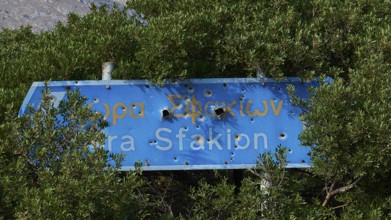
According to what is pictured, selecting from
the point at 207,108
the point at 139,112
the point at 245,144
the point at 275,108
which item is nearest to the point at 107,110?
the point at 139,112

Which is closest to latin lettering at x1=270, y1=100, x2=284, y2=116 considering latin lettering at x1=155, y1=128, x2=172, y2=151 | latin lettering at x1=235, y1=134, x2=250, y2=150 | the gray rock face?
latin lettering at x1=235, y1=134, x2=250, y2=150

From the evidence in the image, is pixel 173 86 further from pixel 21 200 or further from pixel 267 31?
pixel 21 200

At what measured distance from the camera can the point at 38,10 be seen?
45.4 m

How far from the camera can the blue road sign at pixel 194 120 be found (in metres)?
6.41

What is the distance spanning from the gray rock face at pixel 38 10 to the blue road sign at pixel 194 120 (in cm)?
3626

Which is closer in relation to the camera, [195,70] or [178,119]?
[178,119]

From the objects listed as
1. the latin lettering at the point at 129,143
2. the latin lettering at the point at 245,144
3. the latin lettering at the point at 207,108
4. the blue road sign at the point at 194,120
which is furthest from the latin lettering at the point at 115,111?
the latin lettering at the point at 245,144

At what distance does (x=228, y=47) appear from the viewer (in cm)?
722

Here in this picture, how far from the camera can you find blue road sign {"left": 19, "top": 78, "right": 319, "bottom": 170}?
6.41 meters

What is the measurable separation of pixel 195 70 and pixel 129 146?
130 centimetres

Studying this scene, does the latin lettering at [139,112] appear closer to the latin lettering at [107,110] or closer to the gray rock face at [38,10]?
the latin lettering at [107,110]

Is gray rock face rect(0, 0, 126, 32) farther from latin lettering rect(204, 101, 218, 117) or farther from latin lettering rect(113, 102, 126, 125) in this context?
latin lettering rect(204, 101, 218, 117)

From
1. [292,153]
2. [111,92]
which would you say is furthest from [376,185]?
[111,92]

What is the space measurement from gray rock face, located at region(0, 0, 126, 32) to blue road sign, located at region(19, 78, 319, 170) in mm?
36262
